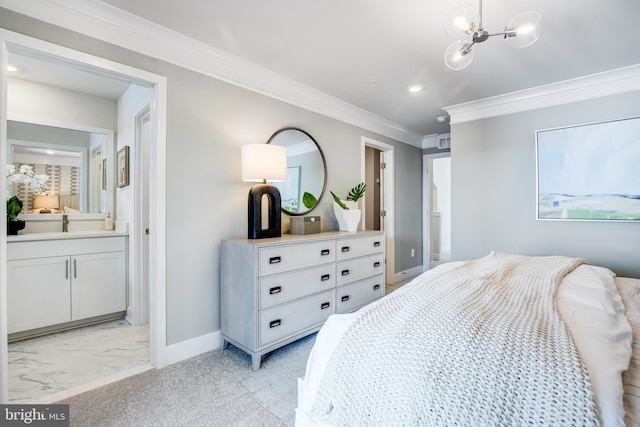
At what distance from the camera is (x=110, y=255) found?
2898mm

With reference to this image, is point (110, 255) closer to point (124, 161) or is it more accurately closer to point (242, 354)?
point (124, 161)

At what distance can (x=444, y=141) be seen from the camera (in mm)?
4730

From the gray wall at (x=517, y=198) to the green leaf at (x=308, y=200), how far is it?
1833 mm

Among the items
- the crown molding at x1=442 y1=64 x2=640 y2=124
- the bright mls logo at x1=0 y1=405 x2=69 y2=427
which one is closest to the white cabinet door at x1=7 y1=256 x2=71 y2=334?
the bright mls logo at x1=0 y1=405 x2=69 y2=427

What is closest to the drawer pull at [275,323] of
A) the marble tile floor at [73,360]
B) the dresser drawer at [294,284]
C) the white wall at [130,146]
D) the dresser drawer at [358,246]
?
the dresser drawer at [294,284]

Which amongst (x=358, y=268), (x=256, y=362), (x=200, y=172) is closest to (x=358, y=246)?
(x=358, y=268)

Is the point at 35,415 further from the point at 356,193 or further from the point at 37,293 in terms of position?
the point at 356,193

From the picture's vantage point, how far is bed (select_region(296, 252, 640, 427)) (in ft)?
2.20

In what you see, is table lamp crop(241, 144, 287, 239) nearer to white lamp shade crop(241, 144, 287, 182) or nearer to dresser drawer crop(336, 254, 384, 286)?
white lamp shade crop(241, 144, 287, 182)

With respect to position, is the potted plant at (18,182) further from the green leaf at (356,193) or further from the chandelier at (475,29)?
the chandelier at (475,29)

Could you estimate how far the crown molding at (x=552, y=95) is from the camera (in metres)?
2.64

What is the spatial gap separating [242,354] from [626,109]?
13.3ft

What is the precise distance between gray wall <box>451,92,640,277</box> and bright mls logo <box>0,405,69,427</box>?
12.3 ft

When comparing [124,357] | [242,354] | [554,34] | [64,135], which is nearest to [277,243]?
[242,354]
